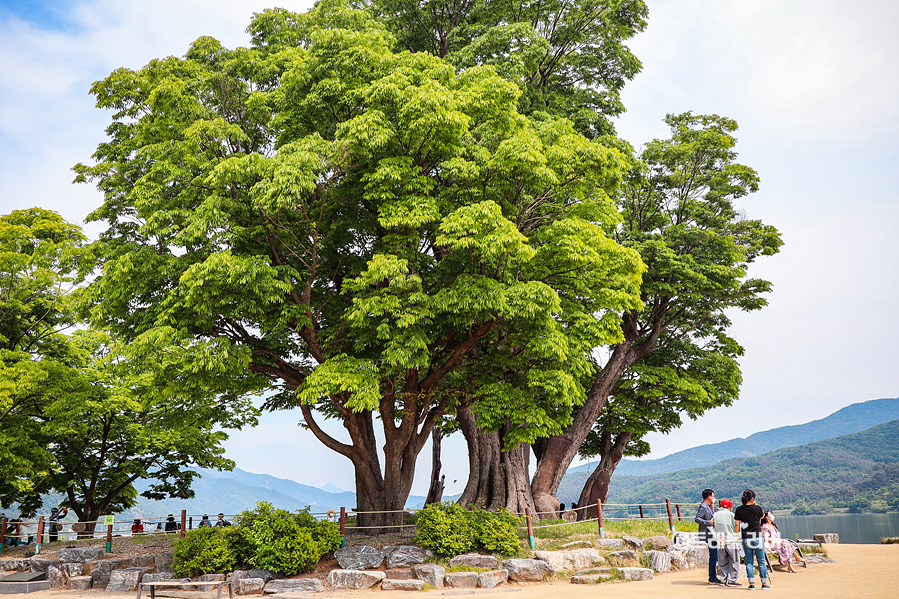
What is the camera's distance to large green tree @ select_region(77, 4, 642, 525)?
41.3ft

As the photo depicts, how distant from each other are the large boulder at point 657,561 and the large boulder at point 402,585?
513 cm

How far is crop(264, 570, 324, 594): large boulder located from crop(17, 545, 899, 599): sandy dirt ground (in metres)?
0.31

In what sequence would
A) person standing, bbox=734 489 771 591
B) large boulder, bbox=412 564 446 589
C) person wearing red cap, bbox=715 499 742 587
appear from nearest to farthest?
person standing, bbox=734 489 771 591, person wearing red cap, bbox=715 499 742 587, large boulder, bbox=412 564 446 589

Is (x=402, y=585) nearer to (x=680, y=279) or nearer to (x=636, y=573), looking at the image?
(x=636, y=573)

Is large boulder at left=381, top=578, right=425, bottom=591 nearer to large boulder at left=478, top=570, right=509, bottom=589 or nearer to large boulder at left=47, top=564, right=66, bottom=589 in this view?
large boulder at left=478, top=570, right=509, bottom=589

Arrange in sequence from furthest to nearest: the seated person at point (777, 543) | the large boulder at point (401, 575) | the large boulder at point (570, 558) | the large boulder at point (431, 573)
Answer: the large boulder at point (570, 558)
the large boulder at point (401, 575)
the large boulder at point (431, 573)
the seated person at point (777, 543)

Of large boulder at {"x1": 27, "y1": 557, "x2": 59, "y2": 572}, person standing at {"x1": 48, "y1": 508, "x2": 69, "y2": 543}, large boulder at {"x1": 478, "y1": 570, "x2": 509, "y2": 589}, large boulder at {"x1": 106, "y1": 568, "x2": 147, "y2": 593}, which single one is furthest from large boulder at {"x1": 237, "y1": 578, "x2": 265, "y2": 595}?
person standing at {"x1": 48, "y1": 508, "x2": 69, "y2": 543}

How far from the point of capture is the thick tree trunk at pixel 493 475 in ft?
61.8

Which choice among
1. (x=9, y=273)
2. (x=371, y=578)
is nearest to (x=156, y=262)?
(x=371, y=578)

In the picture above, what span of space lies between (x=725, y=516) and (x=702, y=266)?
11.4 m

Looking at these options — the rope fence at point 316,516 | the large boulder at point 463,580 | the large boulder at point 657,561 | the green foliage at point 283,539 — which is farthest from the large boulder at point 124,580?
the large boulder at point 657,561

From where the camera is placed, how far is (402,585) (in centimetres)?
1201

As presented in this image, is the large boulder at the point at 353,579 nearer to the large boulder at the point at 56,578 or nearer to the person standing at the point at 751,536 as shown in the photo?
the person standing at the point at 751,536

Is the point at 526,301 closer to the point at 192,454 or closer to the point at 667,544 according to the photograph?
the point at 667,544
